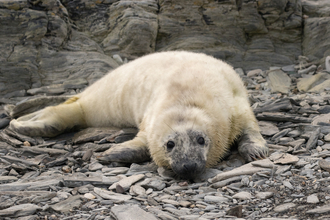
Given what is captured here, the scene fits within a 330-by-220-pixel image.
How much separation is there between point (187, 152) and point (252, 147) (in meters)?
0.76

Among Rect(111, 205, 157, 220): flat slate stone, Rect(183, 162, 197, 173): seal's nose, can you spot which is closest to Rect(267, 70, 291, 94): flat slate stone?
Rect(183, 162, 197, 173): seal's nose

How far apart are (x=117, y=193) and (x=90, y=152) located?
1.41 m

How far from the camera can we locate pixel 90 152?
405cm

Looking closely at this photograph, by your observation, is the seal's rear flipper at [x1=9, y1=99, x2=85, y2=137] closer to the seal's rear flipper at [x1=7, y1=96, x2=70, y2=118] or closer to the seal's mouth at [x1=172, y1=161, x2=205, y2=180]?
the seal's rear flipper at [x1=7, y1=96, x2=70, y2=118]

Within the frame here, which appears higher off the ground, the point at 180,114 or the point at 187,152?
the point at 180,114

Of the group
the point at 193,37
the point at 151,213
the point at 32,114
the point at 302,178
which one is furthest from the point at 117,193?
the point at 193,37

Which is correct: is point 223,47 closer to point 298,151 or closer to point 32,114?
point 32,114

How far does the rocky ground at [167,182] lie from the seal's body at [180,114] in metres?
0.17

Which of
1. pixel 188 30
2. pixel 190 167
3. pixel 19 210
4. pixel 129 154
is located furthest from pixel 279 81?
pixel 19 210

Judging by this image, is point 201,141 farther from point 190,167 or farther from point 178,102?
point 178,102

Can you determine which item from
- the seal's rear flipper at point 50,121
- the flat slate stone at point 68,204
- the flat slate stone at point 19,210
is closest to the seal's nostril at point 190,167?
the flat slate stone at point 68,204

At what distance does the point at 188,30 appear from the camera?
27.9 feet

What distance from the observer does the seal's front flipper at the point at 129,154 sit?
12.0ft

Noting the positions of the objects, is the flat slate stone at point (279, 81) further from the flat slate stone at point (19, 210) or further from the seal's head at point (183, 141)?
the flat slate stone at point (19, 210)
